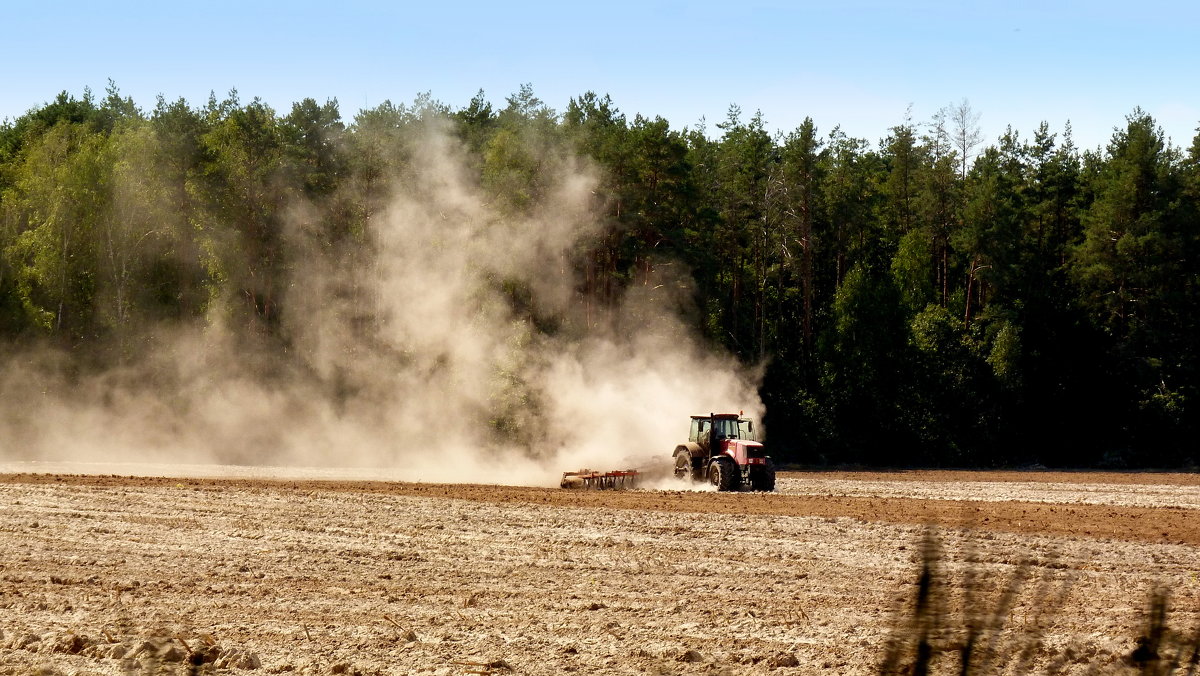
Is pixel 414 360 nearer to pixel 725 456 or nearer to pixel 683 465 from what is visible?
pixel 683 465

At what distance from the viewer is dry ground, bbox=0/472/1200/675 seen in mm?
10219

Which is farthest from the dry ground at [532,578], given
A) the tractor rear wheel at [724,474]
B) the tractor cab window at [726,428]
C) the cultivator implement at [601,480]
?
the cultivator implement at [601,480]

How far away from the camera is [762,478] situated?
29781 mm

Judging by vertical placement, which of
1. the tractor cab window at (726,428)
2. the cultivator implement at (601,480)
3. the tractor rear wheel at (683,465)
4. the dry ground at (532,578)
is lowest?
the dry ground at (532,578)

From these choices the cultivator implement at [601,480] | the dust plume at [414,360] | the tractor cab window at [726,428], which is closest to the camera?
the tractor cab window at [726,428]

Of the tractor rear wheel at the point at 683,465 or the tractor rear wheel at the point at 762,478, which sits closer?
the tractor rear wheel at the point at 762,478

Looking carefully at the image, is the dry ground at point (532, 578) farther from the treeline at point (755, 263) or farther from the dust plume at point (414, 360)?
the treeline at point (755, 263)

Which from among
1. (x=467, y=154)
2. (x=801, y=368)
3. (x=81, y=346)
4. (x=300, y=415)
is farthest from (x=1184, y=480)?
(x=81, y=346)

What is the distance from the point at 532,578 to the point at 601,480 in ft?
53.2

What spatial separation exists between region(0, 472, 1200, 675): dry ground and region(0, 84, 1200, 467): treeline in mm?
30842

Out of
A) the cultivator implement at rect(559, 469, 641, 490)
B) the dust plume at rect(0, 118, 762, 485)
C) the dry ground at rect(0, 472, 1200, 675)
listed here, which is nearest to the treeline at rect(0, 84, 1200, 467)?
the dust plume at rect(0, 118, 762, 485)

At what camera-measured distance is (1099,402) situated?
60.8 m

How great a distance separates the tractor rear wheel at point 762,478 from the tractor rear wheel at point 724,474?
415 mm

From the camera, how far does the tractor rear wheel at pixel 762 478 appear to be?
29.6 m
